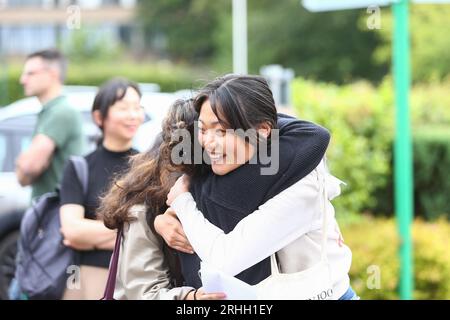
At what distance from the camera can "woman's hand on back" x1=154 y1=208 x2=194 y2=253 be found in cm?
296

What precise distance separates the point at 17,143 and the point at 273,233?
5781 mm

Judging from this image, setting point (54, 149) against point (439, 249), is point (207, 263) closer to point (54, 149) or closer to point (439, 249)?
point (54, 149)

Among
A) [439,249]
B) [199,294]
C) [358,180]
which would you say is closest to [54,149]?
[199,294]

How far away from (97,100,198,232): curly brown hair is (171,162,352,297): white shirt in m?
0.18

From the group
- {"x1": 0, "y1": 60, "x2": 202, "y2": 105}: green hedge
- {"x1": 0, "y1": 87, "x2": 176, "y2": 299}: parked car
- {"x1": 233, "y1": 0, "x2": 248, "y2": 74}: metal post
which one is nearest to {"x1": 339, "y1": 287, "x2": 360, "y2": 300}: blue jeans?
{"x1": 0, "y1": 87, "x2": 176, "y2": 299}: parked car

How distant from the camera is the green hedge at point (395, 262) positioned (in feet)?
24.5

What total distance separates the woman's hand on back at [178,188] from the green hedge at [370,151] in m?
5.99

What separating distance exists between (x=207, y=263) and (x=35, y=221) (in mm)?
1951

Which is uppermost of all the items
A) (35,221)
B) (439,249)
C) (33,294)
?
(35,221)

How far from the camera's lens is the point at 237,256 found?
2775 mm

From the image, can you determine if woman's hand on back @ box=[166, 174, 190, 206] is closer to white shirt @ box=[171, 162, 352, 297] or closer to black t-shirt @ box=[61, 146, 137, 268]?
white shirt @ box=[171, 162, 352, 297]

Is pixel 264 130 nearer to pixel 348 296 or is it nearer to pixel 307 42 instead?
pixel 348 296

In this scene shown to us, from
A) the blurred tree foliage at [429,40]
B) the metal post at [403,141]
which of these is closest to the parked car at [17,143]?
the metal post at [403,141]

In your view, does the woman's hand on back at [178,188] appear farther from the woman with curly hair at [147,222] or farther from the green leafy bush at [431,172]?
the green leafy bush at [431,172]
